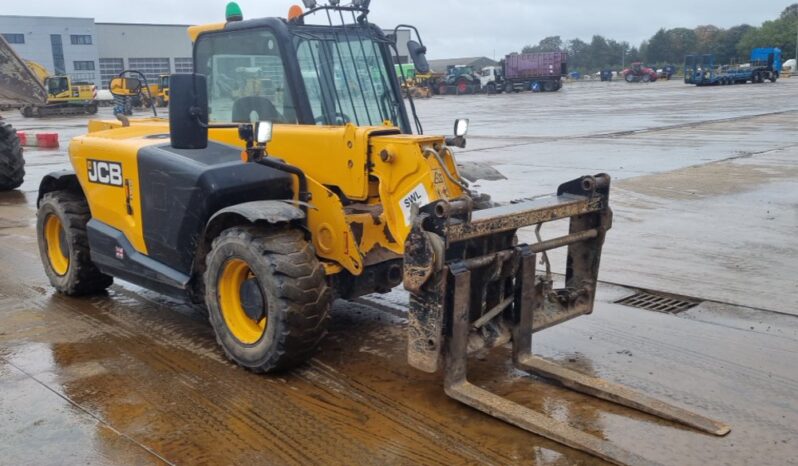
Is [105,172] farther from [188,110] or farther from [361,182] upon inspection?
[361,182]

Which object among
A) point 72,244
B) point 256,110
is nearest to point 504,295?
point 256,110

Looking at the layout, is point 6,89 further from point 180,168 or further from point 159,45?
point 159,45

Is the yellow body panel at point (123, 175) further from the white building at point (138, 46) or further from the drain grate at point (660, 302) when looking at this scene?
the white building at point (138, 46)

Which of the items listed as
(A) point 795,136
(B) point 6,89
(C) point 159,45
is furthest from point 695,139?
(C) point 159,45

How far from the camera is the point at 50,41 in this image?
69.5 m

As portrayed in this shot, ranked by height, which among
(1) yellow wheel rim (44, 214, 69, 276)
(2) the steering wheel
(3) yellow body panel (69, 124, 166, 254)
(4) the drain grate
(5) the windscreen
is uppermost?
(5) the windscreen

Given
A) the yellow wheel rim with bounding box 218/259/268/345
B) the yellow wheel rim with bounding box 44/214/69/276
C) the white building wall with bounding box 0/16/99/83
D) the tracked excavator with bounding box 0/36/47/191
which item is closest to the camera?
the yellow wheel rim with bounding box 218/259/268/345

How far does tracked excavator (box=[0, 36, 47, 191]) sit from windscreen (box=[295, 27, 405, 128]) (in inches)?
353

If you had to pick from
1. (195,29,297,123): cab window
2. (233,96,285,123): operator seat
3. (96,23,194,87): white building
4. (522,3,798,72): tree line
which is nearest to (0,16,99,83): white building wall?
(96,23,194,87): white building

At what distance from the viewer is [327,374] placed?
15.7 feet

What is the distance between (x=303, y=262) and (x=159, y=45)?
7329 cm

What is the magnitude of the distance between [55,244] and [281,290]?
10.9 feet

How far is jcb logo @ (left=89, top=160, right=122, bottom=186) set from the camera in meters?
5.74

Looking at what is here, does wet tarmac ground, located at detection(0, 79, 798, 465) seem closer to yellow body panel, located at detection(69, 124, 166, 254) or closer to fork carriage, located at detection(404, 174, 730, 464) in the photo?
fork carriage, located at detection(404, 174, 730, 464)
